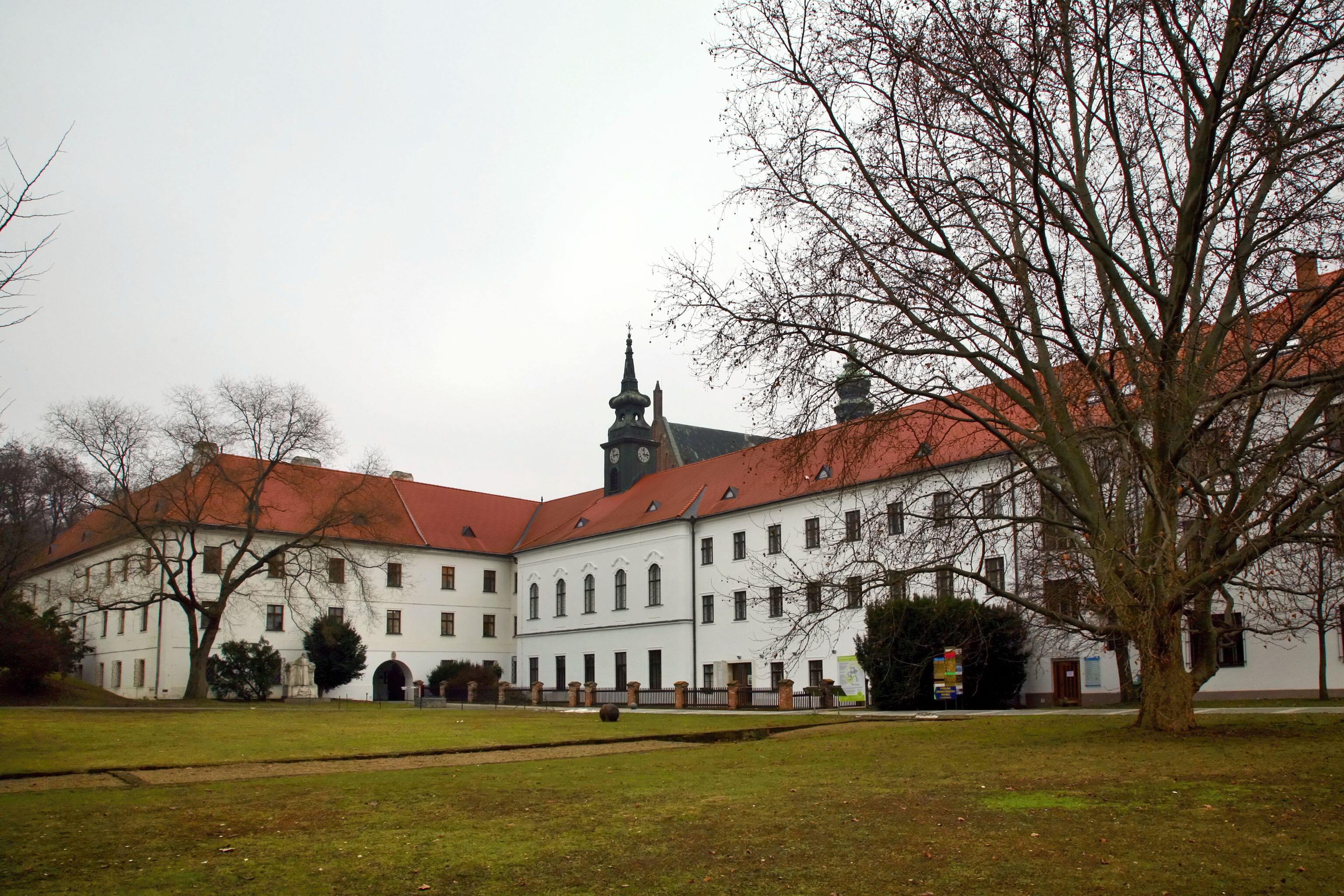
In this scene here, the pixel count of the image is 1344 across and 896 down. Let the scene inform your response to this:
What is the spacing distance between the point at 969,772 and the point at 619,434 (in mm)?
49186

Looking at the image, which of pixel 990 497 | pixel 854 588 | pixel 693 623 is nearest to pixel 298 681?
pixel 693 623

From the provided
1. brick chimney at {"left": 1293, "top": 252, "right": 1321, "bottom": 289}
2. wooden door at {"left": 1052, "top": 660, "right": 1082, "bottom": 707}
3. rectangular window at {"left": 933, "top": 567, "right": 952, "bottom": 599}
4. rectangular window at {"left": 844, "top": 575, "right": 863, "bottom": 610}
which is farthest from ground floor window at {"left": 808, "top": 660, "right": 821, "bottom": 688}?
brick chimney at {"left": 1293, "top": 252, "right": 1321, "bottom": 289}

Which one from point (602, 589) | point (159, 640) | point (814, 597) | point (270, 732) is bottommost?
point (270, 732)

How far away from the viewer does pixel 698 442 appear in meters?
70.1

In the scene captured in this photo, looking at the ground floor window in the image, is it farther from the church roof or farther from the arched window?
the church roof

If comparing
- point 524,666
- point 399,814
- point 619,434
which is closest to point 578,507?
point 619,434

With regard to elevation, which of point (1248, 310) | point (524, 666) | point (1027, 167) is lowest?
point (524, 666)

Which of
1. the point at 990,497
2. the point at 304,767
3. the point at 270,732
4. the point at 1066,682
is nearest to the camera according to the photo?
the point at 304,767

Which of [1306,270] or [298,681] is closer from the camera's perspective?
[1306,270]

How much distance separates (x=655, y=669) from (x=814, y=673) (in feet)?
32.8

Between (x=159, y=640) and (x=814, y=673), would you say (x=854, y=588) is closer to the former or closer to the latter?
(x=814, y=673)

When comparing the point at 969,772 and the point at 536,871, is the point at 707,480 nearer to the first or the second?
the point at 969,772

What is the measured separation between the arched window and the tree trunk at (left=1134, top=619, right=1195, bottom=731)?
119ft

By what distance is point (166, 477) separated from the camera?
137 feet
